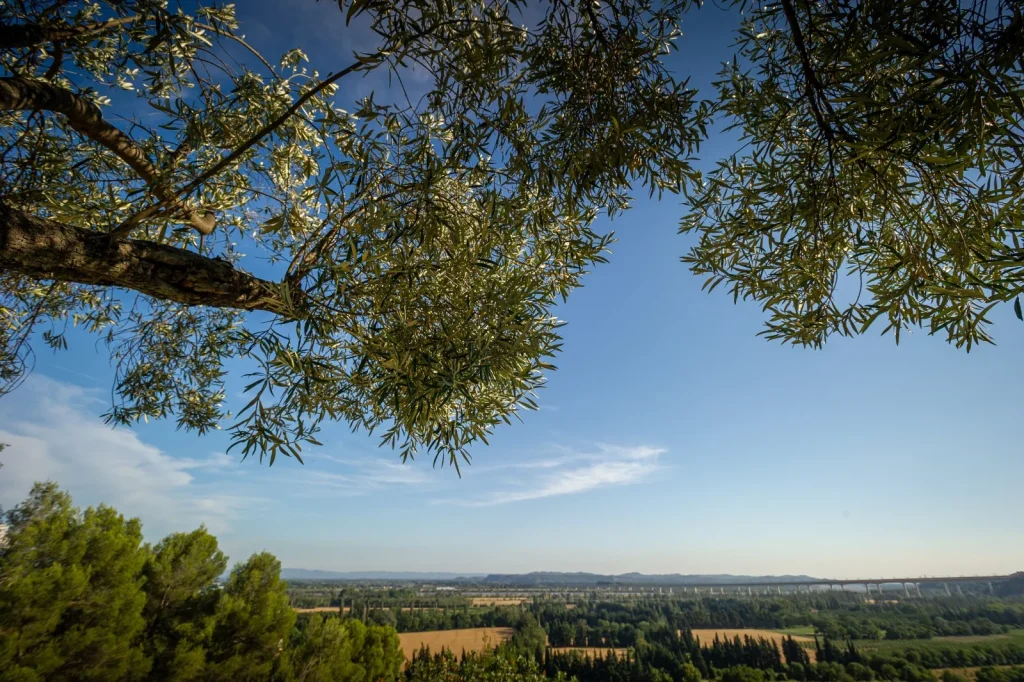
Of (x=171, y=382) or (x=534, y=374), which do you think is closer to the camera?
(x=534, y=374)

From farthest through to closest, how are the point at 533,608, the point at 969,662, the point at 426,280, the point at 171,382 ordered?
the point at 533,608 → the point at 969,662 → the point at 171,382 → the point at 426,280

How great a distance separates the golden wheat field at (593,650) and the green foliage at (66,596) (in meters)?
30.5

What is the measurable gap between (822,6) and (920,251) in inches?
46.4

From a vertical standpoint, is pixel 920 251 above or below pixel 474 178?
below

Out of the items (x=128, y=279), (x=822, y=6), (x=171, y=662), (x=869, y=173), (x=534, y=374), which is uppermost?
(x=822, y=6)

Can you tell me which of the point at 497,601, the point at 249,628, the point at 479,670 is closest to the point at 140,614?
the point at 249,628

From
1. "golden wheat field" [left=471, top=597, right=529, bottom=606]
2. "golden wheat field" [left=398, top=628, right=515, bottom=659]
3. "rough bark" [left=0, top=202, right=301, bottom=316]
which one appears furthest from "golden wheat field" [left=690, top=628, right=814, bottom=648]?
"rough bark" [left=0, top=202, right=301, bottom=316]

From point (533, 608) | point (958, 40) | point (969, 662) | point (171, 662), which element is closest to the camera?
point (958, 40)

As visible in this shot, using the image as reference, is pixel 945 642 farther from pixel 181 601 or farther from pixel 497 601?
pixel 181 601

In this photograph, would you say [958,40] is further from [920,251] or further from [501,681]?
[501,681]

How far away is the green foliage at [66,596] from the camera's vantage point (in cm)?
783

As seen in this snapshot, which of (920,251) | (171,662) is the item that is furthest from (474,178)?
(171,662)

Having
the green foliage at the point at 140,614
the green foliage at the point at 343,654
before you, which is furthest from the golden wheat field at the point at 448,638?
the green foliage at the point at 140,614

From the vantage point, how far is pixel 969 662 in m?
28.5
